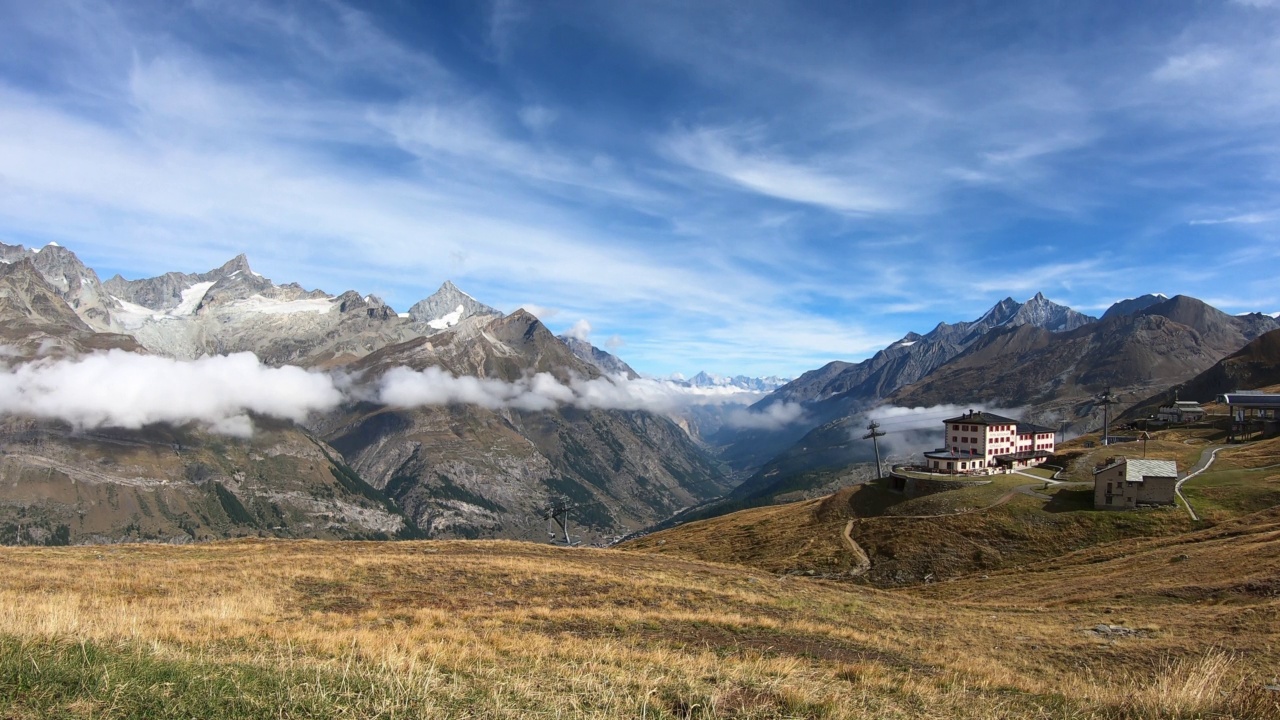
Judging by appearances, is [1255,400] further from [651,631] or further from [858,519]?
[651,631]

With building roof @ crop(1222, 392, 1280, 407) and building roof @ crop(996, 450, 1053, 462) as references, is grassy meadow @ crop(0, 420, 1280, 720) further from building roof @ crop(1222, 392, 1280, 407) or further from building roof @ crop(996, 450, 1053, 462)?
building roof @ crop(1222, 392, 1280, 407)

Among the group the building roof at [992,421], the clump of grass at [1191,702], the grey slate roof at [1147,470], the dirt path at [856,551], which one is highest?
the building roof at [992,421]

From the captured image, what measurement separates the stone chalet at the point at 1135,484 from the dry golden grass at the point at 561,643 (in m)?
26.3

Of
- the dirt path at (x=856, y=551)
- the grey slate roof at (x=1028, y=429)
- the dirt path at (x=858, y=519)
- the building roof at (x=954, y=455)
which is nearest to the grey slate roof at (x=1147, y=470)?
the dirt path at (x=858, y=519)

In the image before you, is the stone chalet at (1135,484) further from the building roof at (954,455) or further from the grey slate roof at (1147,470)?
the building roof at (954,455)

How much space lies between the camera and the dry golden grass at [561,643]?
9.73 metres

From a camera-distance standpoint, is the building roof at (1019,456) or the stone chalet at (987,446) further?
the building roof at (1019,456)

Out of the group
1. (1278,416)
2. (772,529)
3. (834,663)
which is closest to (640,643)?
(834,663)

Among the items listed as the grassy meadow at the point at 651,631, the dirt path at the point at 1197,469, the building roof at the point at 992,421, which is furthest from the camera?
the building roof at the point at 992,421

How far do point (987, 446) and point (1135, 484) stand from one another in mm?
53234

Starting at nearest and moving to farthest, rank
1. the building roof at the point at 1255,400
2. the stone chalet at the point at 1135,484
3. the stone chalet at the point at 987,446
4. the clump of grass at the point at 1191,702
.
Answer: the clump of grass at the point at 1191,702 → the stone chalet at the point at 1135,484 → the stone chalet at the point at 987,446 → the building roof at the point at 1255,400

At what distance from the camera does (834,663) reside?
17.3m

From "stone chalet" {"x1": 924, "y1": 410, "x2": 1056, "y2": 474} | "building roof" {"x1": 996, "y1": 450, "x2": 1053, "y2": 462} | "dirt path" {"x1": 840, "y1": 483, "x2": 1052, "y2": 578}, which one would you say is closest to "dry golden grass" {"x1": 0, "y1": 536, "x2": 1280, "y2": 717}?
"dirt path" {"x1": 840, "y1": 483, "x2": 1052, "y2": 578}

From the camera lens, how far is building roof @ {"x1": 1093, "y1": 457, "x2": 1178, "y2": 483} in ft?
218
